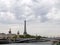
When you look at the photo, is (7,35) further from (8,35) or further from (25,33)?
(25,33)

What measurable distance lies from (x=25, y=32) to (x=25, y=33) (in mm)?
755

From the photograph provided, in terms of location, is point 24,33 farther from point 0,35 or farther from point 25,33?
point 0,35

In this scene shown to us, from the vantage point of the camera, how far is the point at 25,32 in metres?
152

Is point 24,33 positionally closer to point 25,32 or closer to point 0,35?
point 25,32

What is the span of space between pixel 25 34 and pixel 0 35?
18.0 metres

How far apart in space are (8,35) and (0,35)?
7.34 m

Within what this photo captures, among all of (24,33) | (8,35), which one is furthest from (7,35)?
(24,33)

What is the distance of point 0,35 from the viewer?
146m

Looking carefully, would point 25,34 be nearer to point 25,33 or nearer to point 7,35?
point 25,33

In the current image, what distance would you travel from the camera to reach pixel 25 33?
152 meters

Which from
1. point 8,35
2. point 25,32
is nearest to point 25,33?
point 25,32

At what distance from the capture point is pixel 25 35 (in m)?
146

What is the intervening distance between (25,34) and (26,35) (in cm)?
303

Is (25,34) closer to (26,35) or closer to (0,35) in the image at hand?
(26,35)
